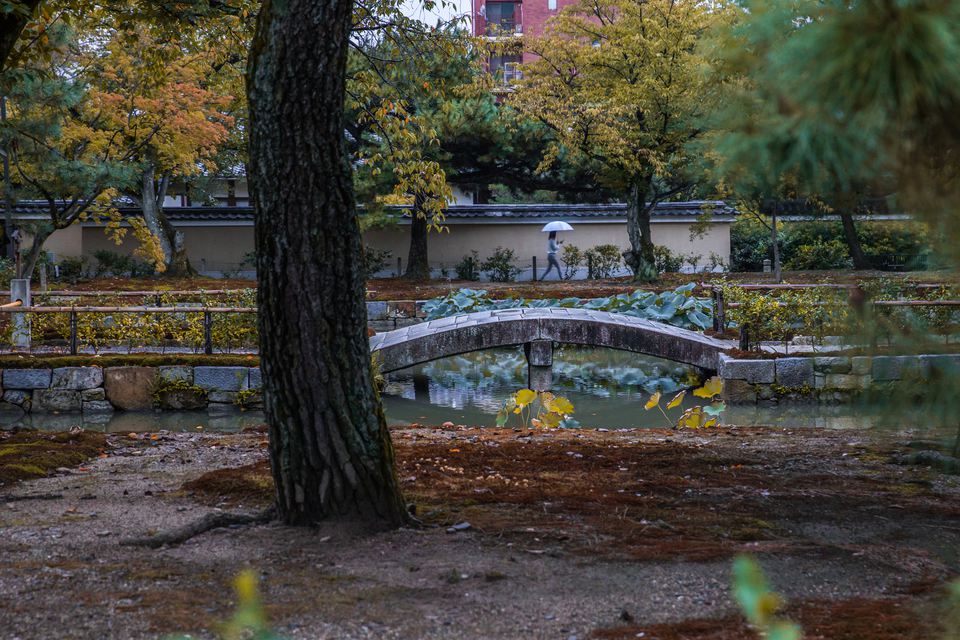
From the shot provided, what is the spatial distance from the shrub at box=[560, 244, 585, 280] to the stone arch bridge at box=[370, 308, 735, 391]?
42.6ft

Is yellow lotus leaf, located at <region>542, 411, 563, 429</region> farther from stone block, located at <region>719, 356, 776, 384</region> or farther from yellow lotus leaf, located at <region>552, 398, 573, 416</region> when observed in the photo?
stone block, located at <region>719, 356, 776, 384</region>

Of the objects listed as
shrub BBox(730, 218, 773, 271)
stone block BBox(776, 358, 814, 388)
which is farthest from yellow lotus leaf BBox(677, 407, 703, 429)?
shrub BBox(730, 218, 773, 271)

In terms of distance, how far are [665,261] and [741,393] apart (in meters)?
14.5

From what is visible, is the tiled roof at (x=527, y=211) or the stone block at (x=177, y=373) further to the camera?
the tiled roof at (x=527, y=211)

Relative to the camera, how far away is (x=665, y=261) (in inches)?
979

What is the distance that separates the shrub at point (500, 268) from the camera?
24.8 metres

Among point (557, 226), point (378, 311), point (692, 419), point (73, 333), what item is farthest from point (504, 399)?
point (557, 226)

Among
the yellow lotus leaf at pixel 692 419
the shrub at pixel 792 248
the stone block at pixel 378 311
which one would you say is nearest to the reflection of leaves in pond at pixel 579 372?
the stone block at pixel 378 311

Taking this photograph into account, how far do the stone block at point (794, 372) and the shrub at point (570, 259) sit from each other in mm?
14525

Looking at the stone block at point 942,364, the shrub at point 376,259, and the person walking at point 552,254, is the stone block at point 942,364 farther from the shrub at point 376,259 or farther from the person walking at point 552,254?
the shrub at point 376,259

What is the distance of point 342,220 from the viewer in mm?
3527

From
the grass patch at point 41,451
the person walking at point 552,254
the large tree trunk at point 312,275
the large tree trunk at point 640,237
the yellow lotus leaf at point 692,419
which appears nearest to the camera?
the large tree trunk at point 312,275

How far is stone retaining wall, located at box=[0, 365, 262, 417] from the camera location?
10.6 meters

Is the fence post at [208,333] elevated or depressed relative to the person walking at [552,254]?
depressed
